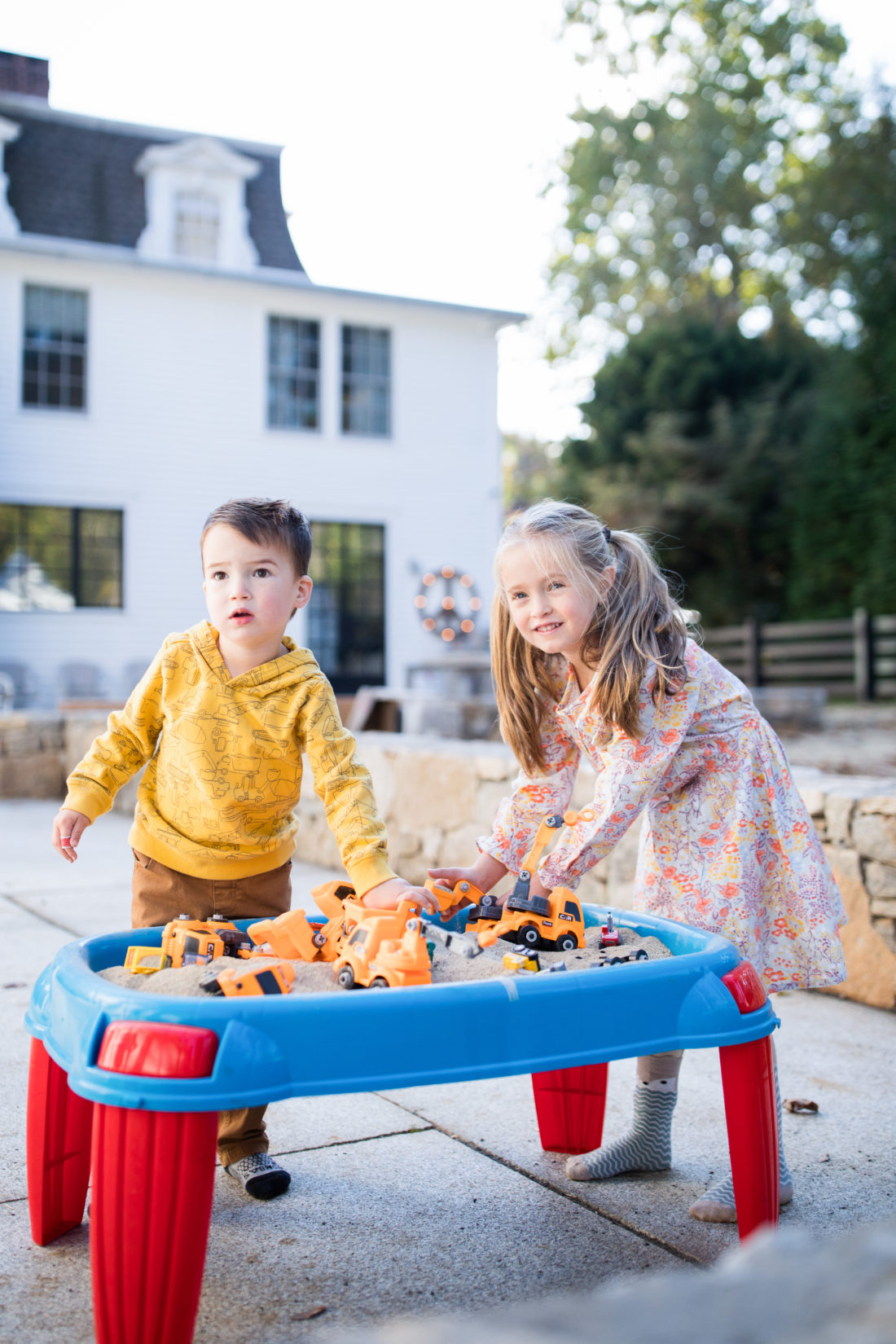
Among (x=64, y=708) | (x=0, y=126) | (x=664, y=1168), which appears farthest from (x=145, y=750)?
(x=0, y=126)

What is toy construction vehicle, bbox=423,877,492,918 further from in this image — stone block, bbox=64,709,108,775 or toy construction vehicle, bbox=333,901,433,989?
stone block, bbox=64,709,108,775

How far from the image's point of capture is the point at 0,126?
1441 centimetres

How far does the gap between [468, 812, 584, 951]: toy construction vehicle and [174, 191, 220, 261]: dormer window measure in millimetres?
14729

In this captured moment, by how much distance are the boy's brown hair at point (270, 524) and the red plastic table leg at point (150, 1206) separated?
1049 mm

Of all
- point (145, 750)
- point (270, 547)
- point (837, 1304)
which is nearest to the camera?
point (837, 1304)

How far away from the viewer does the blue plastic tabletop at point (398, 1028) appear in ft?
4.83

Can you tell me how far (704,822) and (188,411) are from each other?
13.3 metres

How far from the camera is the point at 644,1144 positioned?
2.33 m

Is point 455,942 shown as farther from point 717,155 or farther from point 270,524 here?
point 717,155

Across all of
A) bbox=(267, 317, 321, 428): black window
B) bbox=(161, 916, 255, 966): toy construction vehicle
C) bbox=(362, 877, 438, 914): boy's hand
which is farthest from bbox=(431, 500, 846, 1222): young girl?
bbox=(267, 317, 321, 428): black window

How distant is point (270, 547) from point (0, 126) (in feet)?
48.9

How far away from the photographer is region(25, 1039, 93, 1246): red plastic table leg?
1925 millimetres

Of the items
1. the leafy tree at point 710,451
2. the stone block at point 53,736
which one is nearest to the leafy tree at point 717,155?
the leafy tree at point 710,451

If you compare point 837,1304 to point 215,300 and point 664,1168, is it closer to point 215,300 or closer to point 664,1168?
point 664,1168
